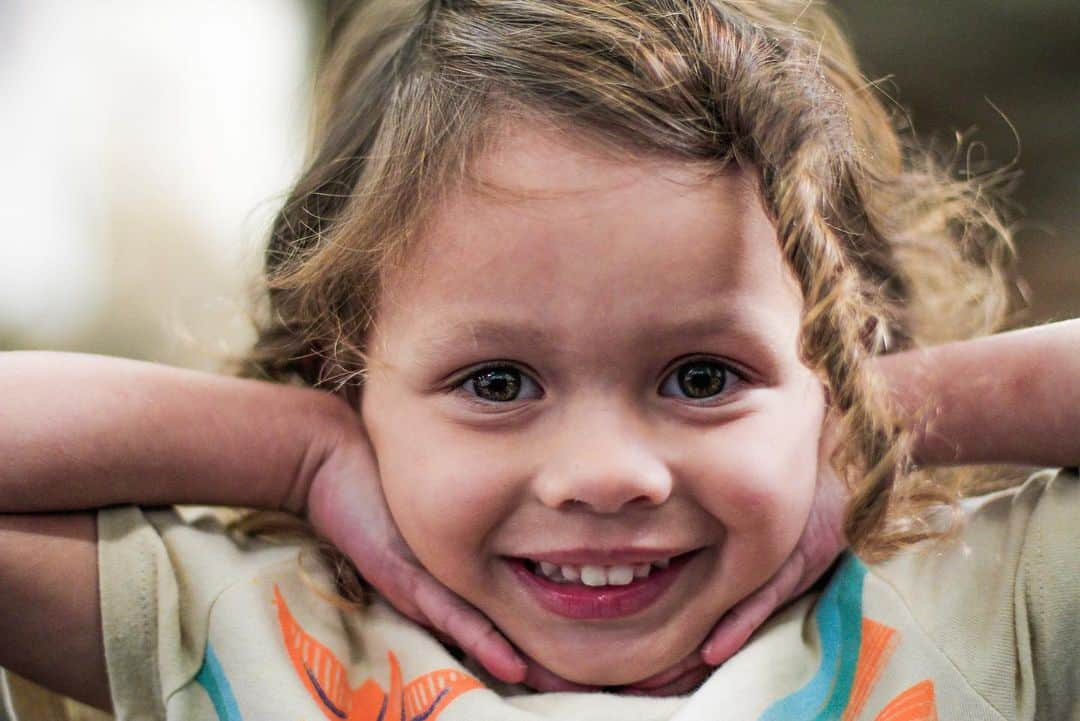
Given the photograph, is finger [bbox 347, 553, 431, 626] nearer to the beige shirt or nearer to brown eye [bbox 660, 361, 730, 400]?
the beige shirt

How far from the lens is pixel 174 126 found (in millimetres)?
2746

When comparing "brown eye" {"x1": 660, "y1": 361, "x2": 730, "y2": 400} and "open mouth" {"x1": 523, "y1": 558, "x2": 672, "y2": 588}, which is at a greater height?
"brown eye" {"x1": 660, "y1": 361, "x2": 730, "y2": 400}

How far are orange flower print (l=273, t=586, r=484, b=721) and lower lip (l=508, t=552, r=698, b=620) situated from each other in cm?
9

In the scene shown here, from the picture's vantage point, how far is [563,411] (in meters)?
0.77

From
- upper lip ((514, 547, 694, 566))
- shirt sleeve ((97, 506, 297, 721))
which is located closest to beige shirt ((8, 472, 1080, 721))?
shirt sleeve ((97, 506, 297, 721))

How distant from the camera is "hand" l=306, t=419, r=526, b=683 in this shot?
0.84 metres

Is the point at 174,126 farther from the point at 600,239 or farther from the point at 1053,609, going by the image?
the point at 1053,609


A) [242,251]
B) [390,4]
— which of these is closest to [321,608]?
[242,251]

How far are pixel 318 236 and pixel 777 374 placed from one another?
0.37 meters

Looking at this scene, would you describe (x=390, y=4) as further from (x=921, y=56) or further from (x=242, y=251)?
(x=921, y=56)

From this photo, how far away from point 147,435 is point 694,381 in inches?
15.7

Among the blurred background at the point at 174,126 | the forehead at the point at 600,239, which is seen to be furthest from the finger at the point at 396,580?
the blurred background at the point at 174,126

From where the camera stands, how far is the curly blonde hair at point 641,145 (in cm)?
76

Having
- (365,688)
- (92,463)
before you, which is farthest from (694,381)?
(92,463)
